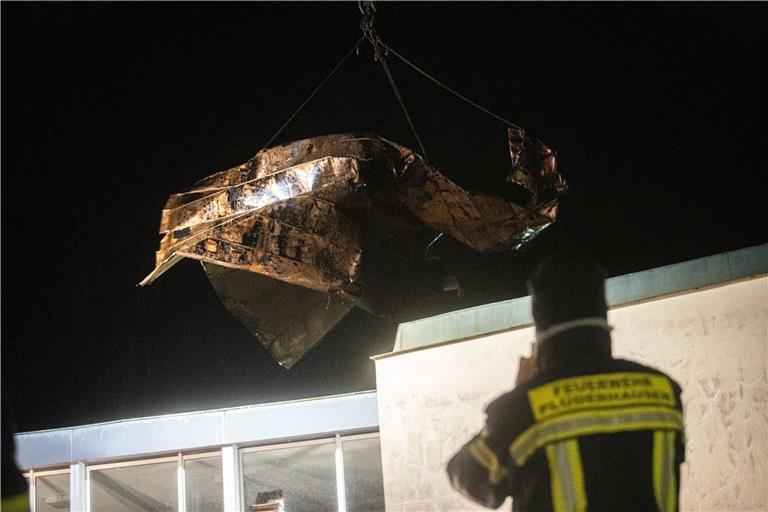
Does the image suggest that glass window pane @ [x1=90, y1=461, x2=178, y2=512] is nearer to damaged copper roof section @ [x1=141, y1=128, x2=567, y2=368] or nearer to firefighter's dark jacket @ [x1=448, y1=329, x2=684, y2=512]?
damaged copper roof section @ [x1=141, y1=128, x2=567, y2=368]

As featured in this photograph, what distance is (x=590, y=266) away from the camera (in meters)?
4.41

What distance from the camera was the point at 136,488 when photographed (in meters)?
9.83

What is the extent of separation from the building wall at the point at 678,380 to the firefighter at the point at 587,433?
3.90 feet

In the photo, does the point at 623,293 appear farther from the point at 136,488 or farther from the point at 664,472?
the point at 136,488

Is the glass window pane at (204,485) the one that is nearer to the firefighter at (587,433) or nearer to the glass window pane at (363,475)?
A: the glass window pane at (363,475)

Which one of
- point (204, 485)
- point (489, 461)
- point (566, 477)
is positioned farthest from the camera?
point (204, 485)

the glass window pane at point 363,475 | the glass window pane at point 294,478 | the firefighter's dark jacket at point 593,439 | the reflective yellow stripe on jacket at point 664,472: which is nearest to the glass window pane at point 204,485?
the glass window pane at point 294,478

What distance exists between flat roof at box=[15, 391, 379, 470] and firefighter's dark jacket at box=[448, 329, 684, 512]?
5197 millimetres

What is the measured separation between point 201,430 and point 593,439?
21.3 ft

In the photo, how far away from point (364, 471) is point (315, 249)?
169 inches

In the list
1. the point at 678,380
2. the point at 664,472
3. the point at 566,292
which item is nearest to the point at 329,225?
the point at 566,292

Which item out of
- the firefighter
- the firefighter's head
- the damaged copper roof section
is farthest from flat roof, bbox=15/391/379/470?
the firefighter

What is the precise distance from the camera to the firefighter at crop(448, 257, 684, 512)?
3.64 metres

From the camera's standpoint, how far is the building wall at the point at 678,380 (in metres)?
4.80
